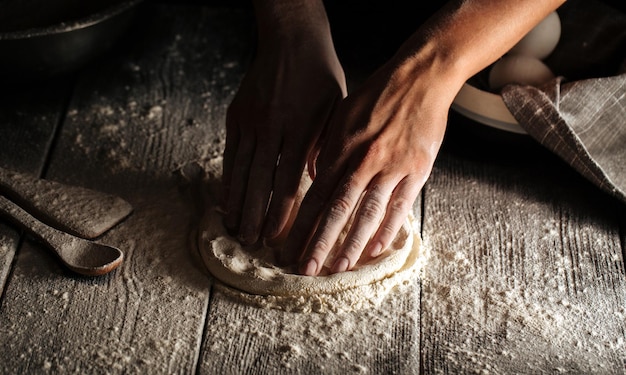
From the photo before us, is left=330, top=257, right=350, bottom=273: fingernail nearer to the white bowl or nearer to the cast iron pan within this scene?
the white bowl

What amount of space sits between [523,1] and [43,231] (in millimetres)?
908

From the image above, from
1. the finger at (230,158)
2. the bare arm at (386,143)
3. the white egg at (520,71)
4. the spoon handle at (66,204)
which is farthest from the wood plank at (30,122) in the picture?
the white egg at (520,71)

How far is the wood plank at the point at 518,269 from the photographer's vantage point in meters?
1.22

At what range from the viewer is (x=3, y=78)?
165 centimetres

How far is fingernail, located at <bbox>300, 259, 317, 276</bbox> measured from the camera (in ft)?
4.00

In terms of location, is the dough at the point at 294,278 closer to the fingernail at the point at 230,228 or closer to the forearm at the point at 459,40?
the fingernail at the point at 230,228

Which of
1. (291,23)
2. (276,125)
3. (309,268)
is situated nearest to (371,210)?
(309,268)

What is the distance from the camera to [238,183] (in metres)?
1.34

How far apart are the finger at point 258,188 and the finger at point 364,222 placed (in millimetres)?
158

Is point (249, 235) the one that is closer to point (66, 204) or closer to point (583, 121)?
point (66, 204)

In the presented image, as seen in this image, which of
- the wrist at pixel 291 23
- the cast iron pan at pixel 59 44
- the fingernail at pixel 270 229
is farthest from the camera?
the cast iron pan at pixel 59 44

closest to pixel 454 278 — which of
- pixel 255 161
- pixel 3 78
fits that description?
pixel 255 161

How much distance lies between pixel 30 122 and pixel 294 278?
29.7 inches

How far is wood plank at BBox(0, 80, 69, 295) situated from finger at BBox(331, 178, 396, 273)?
666 millimetres
